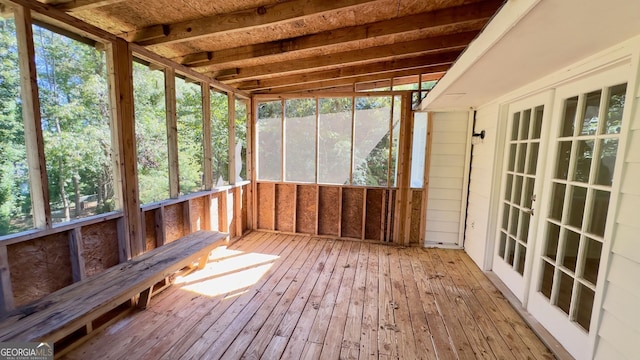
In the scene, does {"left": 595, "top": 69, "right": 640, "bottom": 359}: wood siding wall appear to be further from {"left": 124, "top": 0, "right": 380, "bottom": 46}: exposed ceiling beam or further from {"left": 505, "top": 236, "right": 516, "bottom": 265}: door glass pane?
{"left": 124, "top": 0, "right": 380, "bottom": 46}: exposed ceiling beam

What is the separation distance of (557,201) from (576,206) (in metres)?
0.21

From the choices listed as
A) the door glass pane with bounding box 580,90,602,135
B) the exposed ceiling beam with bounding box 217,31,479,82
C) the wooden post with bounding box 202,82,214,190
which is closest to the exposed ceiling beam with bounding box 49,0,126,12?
the wooden post with bounding box 202,82,214,190

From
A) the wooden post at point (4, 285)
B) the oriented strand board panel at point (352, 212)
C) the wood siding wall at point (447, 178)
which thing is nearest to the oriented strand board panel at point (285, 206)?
the oriented strand board panel at point (352, 212)

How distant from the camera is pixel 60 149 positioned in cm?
191

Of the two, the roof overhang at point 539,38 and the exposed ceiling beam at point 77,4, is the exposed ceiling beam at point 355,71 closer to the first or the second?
the roof overhang at point 539,38

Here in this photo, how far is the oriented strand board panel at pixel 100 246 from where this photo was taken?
2.06 m

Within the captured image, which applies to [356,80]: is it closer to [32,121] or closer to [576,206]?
[576,206]

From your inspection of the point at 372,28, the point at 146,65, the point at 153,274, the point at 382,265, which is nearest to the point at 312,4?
the point at 372,28

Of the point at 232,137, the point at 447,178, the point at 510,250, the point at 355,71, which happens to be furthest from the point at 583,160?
the point at 232,137

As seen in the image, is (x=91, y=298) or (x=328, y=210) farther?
(x=328, y=210)

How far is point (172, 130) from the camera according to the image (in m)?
2.85

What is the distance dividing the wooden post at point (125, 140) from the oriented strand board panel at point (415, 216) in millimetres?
3667

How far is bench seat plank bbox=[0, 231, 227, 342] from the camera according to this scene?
55.5 inches

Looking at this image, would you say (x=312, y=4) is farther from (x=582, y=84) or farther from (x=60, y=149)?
(x=60, y=149)
